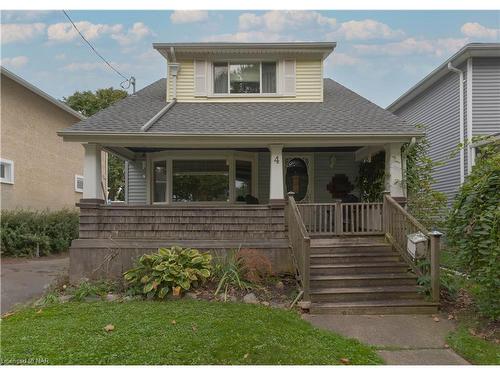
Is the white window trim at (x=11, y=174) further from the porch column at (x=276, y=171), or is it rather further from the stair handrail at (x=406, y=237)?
the stair handrail at (x=406, y=237)

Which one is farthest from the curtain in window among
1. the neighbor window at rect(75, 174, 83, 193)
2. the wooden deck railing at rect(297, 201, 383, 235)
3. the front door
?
the neighbor window at rect(75, 174, 83, 193)

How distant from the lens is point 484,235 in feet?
15.8

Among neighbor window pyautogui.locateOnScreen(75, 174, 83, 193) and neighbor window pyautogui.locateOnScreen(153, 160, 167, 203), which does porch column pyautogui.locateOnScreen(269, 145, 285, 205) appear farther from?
neighbor window pyautogui.locateOnScreen(75, 174, 83, 193)

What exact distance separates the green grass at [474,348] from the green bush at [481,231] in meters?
0.54

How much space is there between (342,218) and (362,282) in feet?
6.03

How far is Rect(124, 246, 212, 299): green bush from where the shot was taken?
6316mm

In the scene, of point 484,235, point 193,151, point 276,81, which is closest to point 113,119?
point 193,151

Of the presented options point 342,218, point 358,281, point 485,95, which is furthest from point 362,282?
point 485,95

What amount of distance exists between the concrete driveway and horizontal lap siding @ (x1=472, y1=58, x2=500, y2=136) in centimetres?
1172

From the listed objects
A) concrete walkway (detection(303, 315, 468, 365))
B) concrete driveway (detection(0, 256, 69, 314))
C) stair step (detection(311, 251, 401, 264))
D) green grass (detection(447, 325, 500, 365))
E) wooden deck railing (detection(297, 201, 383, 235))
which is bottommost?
concrete driveway (detection(0, 256, 69, 314))

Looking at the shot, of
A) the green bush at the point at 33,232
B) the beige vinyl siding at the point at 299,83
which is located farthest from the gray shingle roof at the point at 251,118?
the green bush at the point at 33,232

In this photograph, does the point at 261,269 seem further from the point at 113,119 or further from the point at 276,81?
the point at 276,81

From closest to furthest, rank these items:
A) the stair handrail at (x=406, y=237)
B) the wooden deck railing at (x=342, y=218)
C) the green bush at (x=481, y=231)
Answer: the green bush at (x=481, y=231)
the stair handrail at (x=406, y=237)
the wooden deck railing at (x=342, y=218)

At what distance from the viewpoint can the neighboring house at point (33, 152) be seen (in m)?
12.7
